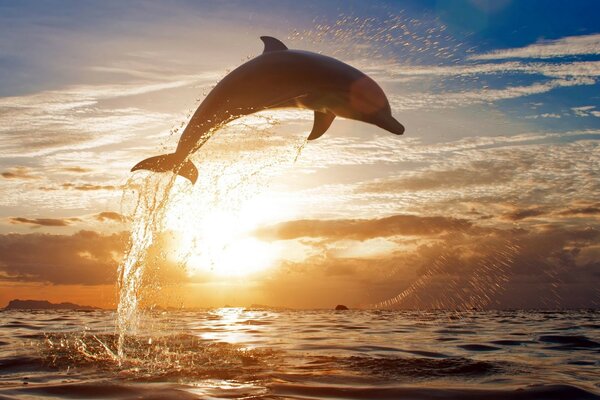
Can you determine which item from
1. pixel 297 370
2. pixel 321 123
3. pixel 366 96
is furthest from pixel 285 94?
pixel 297 370

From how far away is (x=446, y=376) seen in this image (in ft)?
24.9

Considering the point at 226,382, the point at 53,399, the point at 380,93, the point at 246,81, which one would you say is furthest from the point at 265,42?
the point at 53,399

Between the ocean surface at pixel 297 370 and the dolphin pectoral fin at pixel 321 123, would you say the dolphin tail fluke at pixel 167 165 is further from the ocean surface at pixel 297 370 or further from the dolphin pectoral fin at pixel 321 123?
the ocean surface at pixel 297 370

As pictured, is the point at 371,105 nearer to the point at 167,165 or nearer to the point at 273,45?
the point at 273,45

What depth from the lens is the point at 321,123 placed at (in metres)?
11.0

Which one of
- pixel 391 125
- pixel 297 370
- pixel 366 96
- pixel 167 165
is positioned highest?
pixel 366 96

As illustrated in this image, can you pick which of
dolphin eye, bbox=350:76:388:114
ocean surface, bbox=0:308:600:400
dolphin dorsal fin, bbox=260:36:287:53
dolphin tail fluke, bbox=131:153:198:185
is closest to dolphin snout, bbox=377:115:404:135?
dolphin eye, bbox=350:76:388:114

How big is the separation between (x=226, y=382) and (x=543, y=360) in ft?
18.6

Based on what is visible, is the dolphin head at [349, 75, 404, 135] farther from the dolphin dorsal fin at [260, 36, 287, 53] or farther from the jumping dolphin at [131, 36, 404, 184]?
the dolphin dorsal fin at [260, 36, 287, 53]

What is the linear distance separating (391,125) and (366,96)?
0.77 m

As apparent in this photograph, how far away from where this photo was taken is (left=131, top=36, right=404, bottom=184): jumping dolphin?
9.66m

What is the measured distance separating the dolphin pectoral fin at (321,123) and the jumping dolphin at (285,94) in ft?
0.31

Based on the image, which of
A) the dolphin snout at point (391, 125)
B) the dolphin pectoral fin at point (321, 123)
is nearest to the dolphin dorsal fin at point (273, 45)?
the dolphin pectoral fin at point (321, 123)

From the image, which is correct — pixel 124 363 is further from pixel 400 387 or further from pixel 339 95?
pixel 339 95
